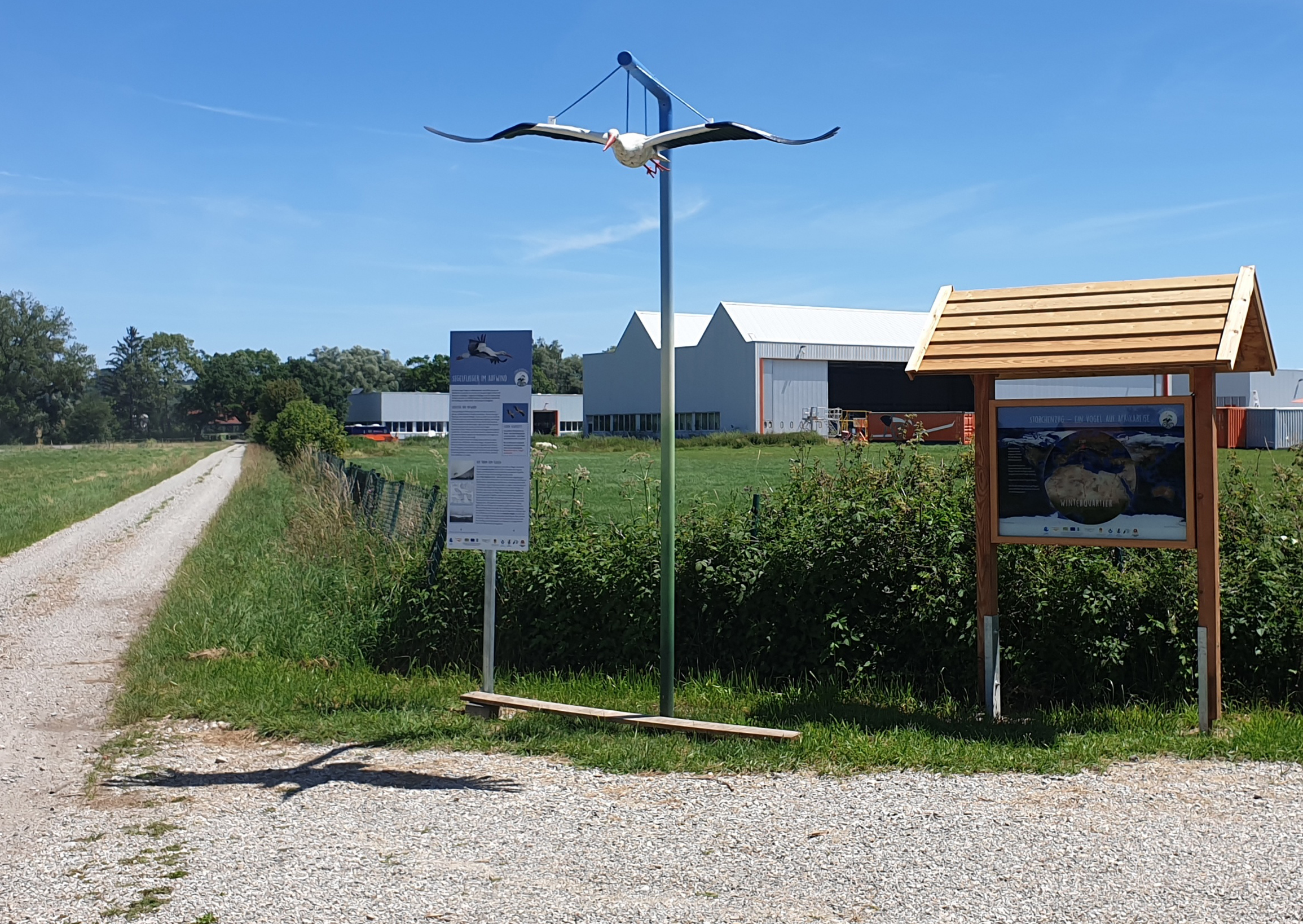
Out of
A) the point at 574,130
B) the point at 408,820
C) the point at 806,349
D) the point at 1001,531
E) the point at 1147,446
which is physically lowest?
the point at 408,820

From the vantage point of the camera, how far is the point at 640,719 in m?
7.37

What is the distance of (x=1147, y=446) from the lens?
7.29 m

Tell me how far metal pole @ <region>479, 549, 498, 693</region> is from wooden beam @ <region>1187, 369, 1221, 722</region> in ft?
14.8

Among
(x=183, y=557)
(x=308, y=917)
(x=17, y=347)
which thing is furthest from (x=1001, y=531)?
(x=17, y=347)

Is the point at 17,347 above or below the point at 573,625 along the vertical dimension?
above

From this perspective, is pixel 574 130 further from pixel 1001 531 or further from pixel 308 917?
pixel 308 917

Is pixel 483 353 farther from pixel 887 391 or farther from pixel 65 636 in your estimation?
pixel 887 391

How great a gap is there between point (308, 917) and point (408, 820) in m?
1.26

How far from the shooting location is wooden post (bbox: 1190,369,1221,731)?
23.3 ft

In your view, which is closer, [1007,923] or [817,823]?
[1007,923]

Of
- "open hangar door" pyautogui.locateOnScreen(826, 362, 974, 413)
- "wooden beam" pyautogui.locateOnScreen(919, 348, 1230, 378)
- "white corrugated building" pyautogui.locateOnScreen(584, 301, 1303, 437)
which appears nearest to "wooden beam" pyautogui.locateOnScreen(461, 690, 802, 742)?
"wooden beam" pyautogui.locateOnScreen(919, 348, 1230, 378)

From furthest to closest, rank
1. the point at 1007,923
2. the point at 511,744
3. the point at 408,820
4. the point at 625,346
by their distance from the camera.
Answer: the point at 625,346, the point at 511,744, the point at 408,820, the point at 1007,923

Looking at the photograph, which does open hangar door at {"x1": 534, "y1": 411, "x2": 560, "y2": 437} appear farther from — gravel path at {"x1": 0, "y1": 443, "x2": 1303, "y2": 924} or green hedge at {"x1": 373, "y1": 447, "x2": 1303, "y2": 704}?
gravel path at {"x1": 0, "y1": 443, "x2": 1303, "y2": 924}

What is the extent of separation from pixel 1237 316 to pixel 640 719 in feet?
14.5
